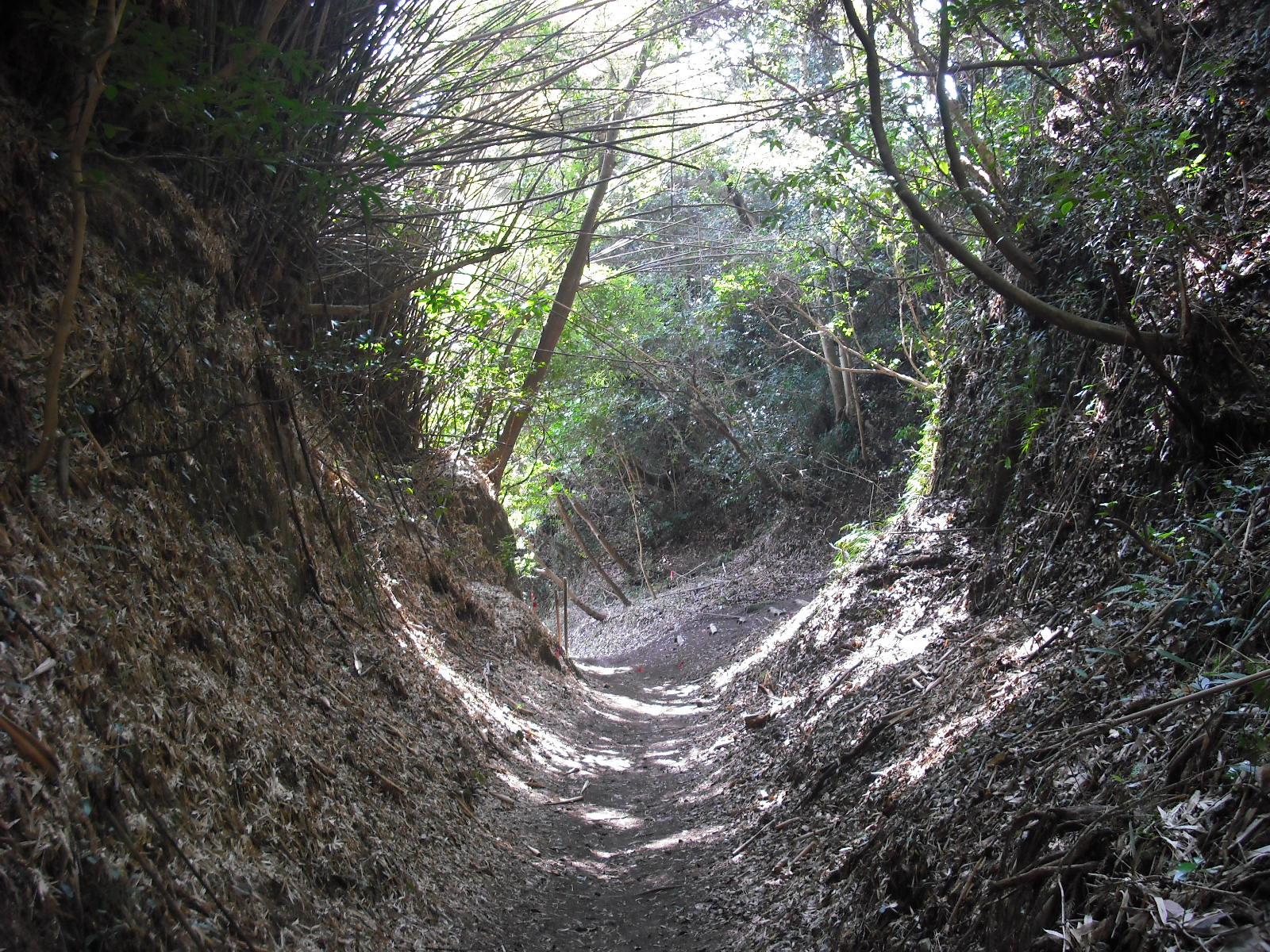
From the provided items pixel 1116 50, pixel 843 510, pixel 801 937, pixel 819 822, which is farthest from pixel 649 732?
Result: pixel 843 510

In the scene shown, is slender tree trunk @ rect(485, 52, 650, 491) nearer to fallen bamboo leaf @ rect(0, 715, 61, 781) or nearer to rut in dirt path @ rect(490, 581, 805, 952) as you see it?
rut in dirt path @ rect(490, 581, 805, 952)

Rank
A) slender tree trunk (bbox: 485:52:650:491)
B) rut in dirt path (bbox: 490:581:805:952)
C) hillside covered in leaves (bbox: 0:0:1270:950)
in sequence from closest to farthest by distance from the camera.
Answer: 1. hillside covered in leaves (bbox: 0:0:1270:950)
2. rut in dirt path (bbox: 490:581:805:952)
3. slender tree trunk (bbox: 485:52:650:491)

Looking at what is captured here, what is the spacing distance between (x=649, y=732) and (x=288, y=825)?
23.4 ft

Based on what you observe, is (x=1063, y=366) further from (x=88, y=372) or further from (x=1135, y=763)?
(x=88, y=372)

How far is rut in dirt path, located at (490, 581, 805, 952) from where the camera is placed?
4734mm

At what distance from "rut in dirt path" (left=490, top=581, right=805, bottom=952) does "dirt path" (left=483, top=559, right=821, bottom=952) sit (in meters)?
0.01

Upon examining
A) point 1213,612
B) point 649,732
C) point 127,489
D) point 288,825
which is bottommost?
point 649,732

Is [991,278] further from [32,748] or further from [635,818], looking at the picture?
[635,818]

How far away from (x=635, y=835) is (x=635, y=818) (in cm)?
42

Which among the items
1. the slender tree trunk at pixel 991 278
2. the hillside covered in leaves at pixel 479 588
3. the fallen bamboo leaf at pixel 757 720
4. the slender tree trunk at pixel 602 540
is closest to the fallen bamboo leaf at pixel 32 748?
the hillside covered in leaves at pixel 479 588

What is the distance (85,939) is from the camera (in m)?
2.37

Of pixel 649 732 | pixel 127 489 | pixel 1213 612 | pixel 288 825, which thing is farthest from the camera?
pixel 649 732

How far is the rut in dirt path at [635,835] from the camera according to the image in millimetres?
4734

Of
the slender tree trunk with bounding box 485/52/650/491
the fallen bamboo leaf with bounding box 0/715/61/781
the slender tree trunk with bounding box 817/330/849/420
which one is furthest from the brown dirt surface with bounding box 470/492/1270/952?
the slender tree trunk with bounding box 817/330/849/420
